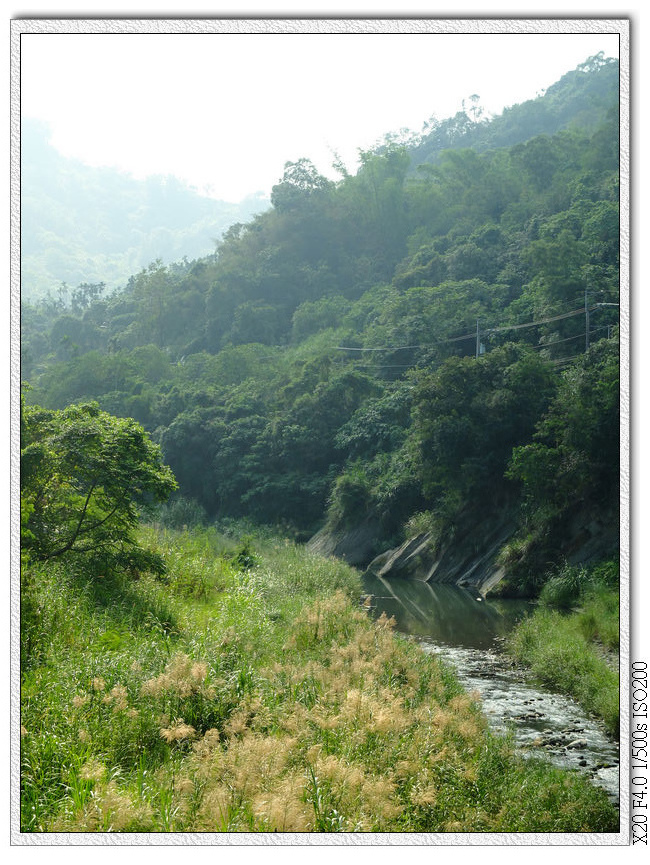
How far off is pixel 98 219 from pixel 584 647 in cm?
2738

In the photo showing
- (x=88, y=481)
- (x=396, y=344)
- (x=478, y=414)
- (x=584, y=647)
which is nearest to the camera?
(x=88, y=481)

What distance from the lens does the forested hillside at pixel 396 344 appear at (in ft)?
59.4

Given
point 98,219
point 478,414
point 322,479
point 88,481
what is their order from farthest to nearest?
1. point 98,219
2. point 322,479
3. point 478,414
4. point 88,481

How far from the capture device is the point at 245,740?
4.12 meters

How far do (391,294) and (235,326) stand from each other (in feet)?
33.1

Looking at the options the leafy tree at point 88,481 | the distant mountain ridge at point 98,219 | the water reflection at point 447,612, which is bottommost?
the water reflection at point 447,612

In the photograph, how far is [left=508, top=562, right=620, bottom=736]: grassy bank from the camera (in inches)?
292

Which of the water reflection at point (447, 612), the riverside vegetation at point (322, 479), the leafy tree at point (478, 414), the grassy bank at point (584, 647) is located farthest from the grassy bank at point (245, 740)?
the leafy tree at point (478, 414)

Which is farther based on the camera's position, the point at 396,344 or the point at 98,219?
the point at 396,344

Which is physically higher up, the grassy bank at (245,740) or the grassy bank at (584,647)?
the grassy bank at (245,740)

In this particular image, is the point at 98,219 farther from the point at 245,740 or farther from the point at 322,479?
the point at 245,740

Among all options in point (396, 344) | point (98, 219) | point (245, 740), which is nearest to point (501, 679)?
point (245, 740)

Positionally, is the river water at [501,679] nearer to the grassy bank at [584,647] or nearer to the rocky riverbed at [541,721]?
the rocky riverbed at [541,721]

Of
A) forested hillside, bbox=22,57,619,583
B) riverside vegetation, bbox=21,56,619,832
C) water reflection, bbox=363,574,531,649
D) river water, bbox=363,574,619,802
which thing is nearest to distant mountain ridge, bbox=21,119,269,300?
riverside vegetation, bbox=21,56,619,832
